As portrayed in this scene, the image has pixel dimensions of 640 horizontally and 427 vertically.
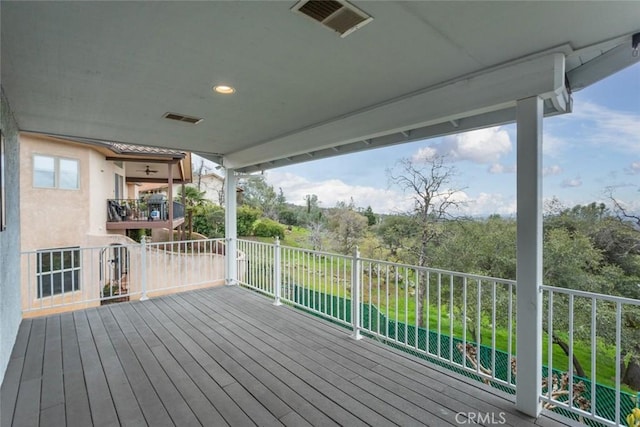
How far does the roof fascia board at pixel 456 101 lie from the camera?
6.79 feet

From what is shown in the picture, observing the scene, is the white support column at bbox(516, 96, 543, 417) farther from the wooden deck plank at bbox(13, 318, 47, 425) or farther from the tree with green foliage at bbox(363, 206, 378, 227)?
the tree with green foliage at bbox(363, 206, 378, 227)

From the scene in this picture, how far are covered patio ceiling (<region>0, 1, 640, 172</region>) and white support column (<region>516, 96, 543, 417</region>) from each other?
226 millimetres

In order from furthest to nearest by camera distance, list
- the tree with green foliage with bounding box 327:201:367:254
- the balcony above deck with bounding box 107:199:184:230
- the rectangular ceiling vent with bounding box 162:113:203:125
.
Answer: the tree with green foliage with bounding box 327:201:367:254 → the balcony above deck with bounding box 107:199:184:230 → the rectangular ceiling vent with bounding box 162:113:203:125

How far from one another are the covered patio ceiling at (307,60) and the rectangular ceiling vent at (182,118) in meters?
0.10

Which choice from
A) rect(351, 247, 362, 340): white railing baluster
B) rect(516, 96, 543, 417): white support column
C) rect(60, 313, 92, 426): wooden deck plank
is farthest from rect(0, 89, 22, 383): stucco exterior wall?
rect(516, 96, 543, 417): white support column

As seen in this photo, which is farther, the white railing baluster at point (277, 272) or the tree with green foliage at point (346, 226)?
the tree with green foliage at point (346, 226)

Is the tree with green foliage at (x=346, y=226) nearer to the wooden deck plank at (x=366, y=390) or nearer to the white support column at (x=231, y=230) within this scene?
the white support column at (x=231, y=230)

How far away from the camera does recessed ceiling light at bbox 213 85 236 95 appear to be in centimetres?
262

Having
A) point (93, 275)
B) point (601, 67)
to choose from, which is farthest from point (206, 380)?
point (93, 275)

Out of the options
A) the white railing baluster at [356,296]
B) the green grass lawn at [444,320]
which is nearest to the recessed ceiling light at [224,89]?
the white railing baluster at [356,296]

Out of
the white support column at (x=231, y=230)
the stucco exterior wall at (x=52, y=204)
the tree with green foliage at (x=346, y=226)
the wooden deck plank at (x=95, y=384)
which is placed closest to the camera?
the wooden deck plank at (x=95, y=384)

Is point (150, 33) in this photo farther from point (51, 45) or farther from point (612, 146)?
point (612, 146)

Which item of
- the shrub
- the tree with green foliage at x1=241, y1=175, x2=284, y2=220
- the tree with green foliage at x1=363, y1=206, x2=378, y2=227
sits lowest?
the shrub

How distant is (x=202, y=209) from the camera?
48.9 ft
